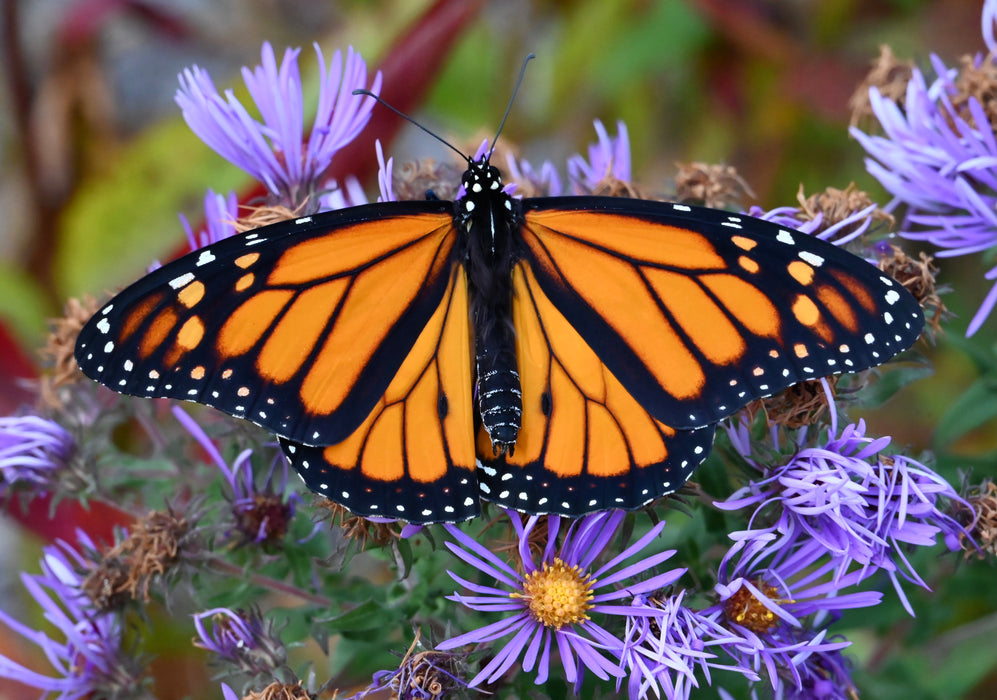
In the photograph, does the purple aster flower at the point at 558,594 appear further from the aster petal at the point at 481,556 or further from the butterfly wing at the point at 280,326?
the butterfly wing at the point at 280,326

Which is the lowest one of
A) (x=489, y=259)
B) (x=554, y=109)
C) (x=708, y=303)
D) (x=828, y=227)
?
(x=708, y=303)

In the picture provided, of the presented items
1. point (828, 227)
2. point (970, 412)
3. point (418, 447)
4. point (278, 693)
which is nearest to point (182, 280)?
point (418, 447)

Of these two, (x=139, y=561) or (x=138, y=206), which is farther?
(x=138, y=206)

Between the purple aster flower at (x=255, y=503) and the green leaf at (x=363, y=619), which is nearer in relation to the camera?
the green leaf at (x=363, y=619)

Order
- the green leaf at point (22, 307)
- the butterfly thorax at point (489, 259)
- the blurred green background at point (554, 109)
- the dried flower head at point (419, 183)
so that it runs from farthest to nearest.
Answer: the green leaf at point (22, 307) < the blurred green background at point (554, 109) < the dried flower head at point (419, 183) < the butterfly thorax at point (489, 259)

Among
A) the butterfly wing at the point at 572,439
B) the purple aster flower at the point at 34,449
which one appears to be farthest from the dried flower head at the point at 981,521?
the purple aster flower at the point at 34,449

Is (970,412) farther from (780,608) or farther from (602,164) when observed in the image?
(602,164)

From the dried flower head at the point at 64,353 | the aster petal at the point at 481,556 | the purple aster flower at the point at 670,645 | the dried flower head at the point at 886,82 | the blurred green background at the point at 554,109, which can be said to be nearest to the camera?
the purple aster flower at the point at 670,645

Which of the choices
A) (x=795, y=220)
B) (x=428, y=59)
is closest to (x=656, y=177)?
(x=428, y=59)
